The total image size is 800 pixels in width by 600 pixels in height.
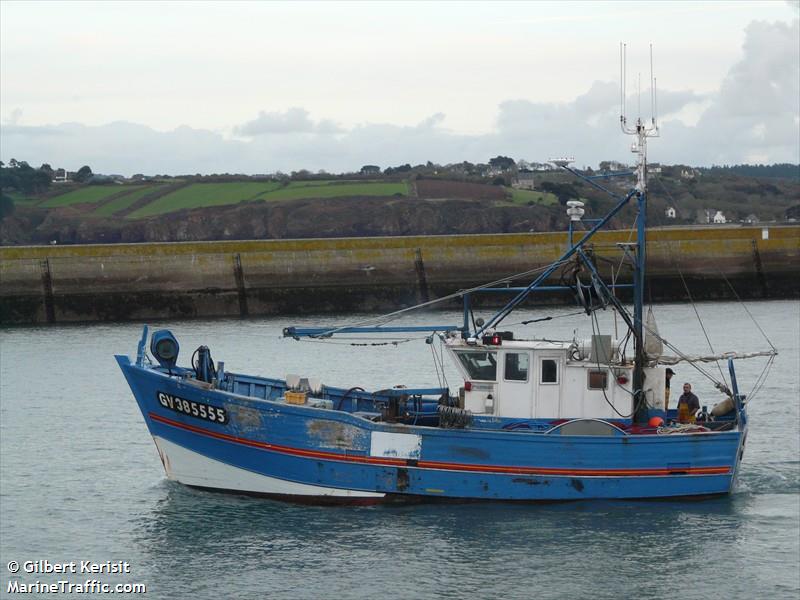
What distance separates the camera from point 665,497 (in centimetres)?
1823

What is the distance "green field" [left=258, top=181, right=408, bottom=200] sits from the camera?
77.4m

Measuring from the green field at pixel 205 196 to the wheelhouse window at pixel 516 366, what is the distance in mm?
59478

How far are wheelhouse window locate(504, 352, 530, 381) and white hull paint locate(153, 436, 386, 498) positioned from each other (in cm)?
266

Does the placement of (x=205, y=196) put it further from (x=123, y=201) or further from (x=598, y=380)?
(x=598, y=380)

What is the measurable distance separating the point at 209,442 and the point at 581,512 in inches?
227

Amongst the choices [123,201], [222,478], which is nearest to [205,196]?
[123,201]

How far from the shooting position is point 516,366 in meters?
18.3

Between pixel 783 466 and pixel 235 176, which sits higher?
pixel 235 176

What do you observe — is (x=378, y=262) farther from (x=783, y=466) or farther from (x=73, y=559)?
(x=73, y=559)

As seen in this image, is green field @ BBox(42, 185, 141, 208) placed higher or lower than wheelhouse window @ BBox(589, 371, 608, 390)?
higher

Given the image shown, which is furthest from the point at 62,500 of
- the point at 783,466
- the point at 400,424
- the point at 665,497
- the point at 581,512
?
the point at 783,466

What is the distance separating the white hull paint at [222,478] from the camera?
1823cm

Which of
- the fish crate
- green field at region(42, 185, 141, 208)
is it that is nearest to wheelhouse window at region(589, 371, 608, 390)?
the fish crate

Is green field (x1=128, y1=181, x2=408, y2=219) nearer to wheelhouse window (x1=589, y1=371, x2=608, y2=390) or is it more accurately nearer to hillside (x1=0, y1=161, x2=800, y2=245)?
hillside (x1=0, y1=161, x2=800, y2=245)
